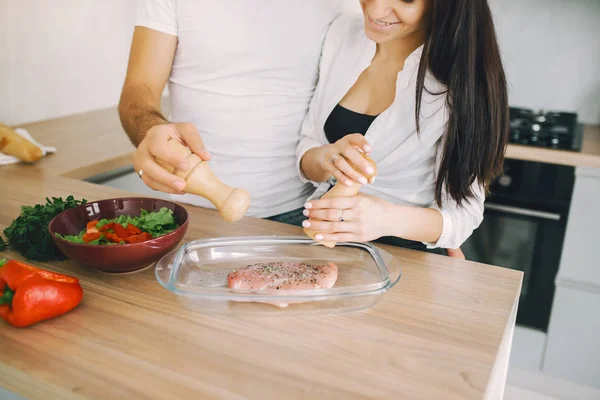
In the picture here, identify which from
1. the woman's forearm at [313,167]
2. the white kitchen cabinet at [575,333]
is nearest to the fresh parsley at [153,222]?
the woman's forearm at [313,167]

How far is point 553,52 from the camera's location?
210 cm

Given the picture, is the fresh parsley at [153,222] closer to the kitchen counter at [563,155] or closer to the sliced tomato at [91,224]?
the sliced tomato at [91,224]

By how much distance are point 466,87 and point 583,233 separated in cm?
102

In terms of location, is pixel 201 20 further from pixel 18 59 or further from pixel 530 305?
pixel 530 305

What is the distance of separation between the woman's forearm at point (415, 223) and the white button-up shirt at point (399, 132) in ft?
0.05

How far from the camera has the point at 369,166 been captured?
0.81 m

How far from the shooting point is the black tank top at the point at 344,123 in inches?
44.8

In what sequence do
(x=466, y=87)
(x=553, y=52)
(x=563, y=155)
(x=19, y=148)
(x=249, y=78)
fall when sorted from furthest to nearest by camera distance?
(x=553, y=52)
(x=563, y=155)
(x=19, y=148)
(x=249, y=78)
(x=466, y=87)

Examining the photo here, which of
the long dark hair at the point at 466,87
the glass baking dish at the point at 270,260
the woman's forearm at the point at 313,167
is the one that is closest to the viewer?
the glass baking dish at the point at 270,260

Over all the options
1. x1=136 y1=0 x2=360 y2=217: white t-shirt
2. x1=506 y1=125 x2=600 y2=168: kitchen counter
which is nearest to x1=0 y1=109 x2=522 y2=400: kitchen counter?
x1=136 y1=0 x2=360 y2=217: white t-shirt

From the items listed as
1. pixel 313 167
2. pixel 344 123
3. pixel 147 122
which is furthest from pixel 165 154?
pixel 344 123

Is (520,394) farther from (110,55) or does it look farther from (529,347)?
(110,55)

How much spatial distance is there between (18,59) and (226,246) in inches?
54.4

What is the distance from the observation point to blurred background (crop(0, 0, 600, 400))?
1703 mm
